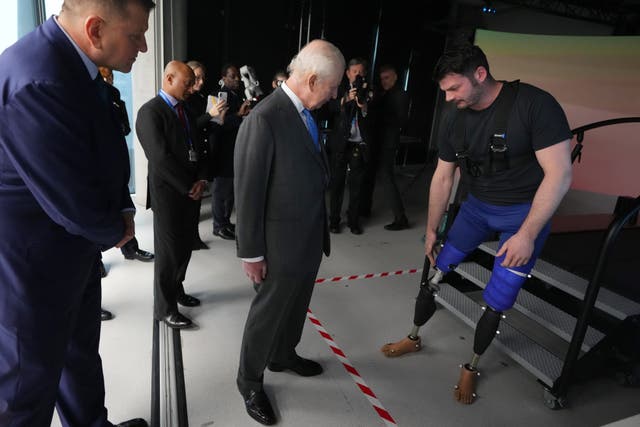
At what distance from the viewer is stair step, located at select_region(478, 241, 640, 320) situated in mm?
2355

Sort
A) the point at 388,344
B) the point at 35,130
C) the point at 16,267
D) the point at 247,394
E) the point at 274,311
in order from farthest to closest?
the point at 388,344 → the point at 247,394 → the point at 274,311 → the point at 16,267 → the point at 35,130

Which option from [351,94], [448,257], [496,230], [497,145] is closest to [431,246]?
[448,257]

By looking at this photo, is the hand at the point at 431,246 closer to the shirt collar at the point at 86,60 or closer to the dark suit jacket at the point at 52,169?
the dark suit jacket at the point at 52,169

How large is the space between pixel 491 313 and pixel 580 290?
0.78m

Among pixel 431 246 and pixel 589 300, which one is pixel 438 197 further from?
pixel 589 300

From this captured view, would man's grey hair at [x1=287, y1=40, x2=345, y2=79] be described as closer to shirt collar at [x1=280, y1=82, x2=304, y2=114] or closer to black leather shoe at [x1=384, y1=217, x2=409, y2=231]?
shirt collar at [x1=280, y1=82, x2=304, y2=114]

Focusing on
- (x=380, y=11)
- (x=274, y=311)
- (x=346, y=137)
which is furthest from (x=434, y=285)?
(x=380, y=11)

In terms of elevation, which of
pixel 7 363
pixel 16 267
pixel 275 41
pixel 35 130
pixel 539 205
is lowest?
pixel 7 363

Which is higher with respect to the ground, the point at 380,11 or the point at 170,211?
the point at 380,11

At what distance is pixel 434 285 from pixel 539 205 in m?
Answer: 0.83

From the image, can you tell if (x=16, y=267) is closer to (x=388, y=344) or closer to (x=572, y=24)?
(x=388, y=344)

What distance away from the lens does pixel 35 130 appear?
106cm

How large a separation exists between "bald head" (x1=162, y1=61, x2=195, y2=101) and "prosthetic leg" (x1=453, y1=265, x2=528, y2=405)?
2.01m

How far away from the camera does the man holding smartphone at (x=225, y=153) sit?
13.6 ft
